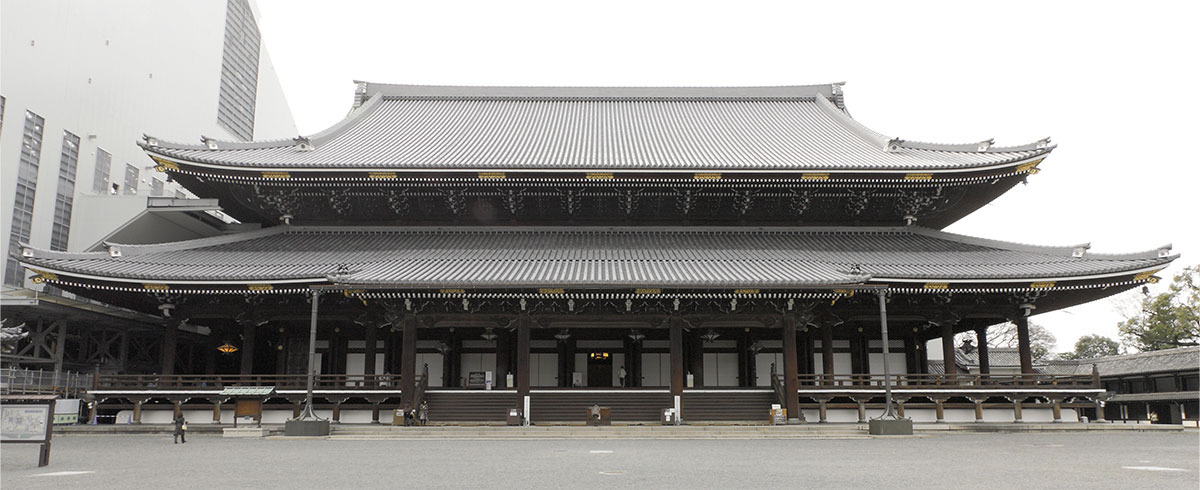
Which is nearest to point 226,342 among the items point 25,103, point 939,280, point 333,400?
point 333,400

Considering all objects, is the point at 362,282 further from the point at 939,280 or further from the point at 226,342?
the point at 939,280

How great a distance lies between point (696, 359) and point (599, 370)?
3551 mm

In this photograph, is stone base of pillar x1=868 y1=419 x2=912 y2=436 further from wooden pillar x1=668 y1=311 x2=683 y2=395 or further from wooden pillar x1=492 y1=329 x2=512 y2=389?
wooden pillar x1=492 y1=329 x2=512 y2=389

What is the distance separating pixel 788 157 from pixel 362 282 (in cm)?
1598

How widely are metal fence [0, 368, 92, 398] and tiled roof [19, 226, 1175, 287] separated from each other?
4894mm

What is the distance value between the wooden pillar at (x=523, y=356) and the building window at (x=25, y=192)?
20701 millimetres

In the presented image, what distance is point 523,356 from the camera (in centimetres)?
2430

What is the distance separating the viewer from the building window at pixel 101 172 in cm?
3481

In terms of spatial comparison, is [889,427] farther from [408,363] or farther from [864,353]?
[408,363]

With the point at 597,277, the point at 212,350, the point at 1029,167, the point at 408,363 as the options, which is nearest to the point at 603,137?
the point at 597,277

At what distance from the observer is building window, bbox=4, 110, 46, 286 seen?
29.9 meters

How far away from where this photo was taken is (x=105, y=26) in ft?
119

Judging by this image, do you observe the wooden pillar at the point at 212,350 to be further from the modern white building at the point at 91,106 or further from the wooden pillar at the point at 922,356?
the wooden pillar at the point at 922,356

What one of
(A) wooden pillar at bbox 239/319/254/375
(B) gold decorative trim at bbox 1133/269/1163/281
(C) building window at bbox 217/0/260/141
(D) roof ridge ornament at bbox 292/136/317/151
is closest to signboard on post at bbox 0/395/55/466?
(A) wooden pillar at bbox 239/319/254/375
